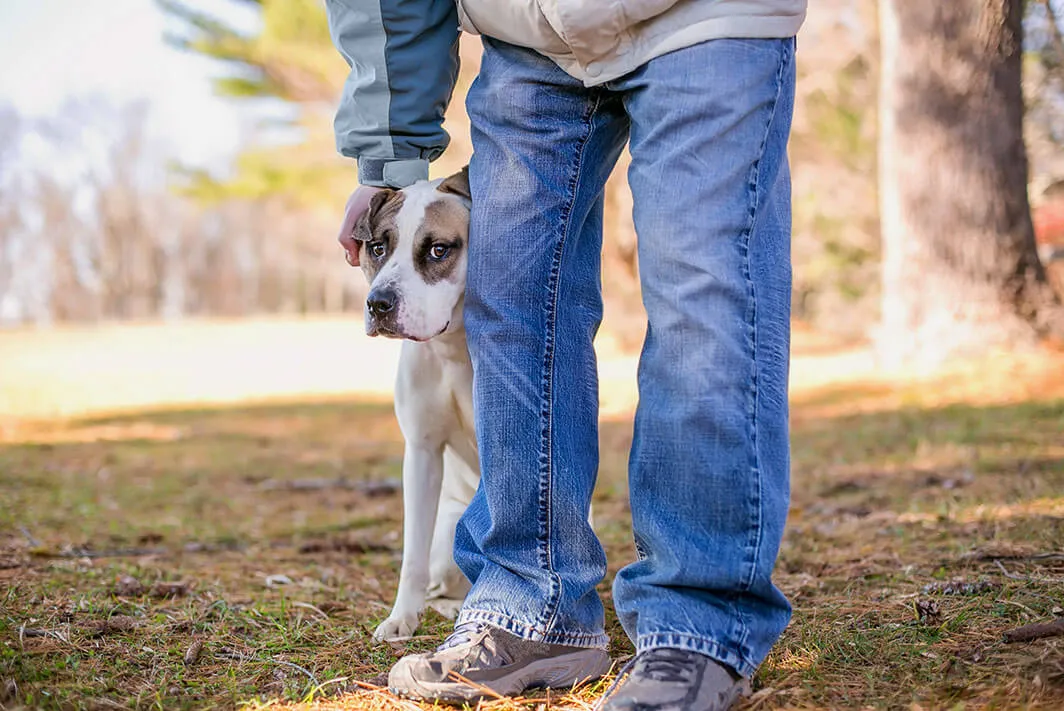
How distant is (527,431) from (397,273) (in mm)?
618

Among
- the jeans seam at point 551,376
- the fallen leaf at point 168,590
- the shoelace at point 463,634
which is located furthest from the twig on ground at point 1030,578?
the fallen leaf at point 168,590

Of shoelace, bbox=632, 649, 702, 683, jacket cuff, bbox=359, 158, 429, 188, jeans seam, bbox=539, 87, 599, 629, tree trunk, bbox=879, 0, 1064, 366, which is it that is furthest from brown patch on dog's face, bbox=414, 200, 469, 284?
tree trunk, bbox=879, 0, 1064, 366

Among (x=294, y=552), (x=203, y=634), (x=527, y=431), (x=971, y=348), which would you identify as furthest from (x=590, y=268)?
(x=971, y=348)

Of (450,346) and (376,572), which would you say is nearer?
(450,346)

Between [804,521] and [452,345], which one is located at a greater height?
[452,345]

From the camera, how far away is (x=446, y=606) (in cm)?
254

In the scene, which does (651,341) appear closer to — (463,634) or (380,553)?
(463,634)

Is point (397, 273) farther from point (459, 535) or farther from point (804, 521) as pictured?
point (804, 521)

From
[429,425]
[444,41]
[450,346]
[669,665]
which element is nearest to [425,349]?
[450,346]

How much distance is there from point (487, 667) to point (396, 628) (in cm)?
54

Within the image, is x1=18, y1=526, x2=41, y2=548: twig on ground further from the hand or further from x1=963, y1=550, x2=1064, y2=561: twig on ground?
x1=963, y1=550, x2=1064, y2=561: twig on ground

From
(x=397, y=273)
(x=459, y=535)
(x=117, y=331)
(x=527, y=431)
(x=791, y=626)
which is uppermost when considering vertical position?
(x=397, y=273)

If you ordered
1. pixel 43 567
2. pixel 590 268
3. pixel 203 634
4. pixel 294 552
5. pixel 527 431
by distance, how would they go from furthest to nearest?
1. pixel 294 552
2. pixel 43 567
3. pixel 203 634
4. pixel 590 268
5. pixel 527 431

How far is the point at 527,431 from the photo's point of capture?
1.88m
